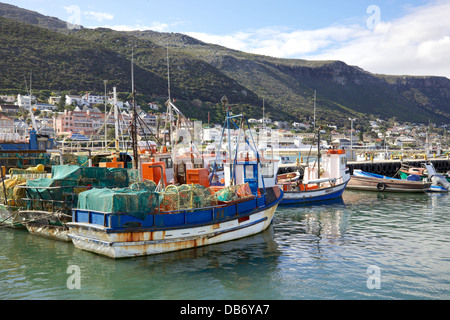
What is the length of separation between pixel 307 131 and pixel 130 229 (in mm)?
145039

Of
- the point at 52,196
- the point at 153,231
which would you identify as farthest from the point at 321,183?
the point at 52,196

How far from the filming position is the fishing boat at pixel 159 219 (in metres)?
13.9

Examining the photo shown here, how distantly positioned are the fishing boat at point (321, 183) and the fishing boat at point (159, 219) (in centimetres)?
1190

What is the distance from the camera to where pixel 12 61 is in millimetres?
110938

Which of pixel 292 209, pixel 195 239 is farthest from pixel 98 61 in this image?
A: pixel 195 239

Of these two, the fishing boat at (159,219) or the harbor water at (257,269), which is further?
the fishing boat at (159,219)

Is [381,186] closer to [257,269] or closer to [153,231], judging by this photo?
[257,269]

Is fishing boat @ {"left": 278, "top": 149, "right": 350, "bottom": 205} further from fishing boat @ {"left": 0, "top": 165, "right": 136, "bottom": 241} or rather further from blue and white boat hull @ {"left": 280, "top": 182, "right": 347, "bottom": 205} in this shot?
fishing boat @ {"left": 0, "top": 165, "right": 136, "bottom": 241}

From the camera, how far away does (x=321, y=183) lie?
32.9 metres

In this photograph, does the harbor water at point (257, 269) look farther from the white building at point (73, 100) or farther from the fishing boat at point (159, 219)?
the white building at point (73, 100)

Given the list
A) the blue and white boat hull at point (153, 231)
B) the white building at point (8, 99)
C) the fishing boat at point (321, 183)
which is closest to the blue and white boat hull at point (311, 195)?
the fishing boat at point (321, 183)

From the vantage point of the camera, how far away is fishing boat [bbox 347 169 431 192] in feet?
123

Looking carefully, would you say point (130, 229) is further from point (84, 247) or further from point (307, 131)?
point (307, 131)
